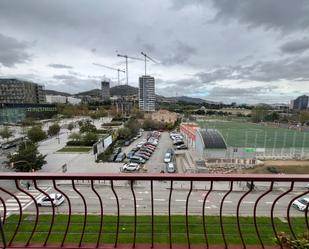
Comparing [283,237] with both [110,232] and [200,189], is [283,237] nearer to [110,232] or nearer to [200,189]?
[110,232]

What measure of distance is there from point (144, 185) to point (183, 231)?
12.6 feet

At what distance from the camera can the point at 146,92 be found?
251 ft

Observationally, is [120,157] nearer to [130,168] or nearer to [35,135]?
[130,168]

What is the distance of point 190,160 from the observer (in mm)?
18844

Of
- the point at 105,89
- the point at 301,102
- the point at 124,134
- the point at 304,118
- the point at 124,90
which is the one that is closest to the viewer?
the point at 124,134

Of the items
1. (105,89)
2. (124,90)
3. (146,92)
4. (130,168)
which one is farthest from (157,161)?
(105,89)

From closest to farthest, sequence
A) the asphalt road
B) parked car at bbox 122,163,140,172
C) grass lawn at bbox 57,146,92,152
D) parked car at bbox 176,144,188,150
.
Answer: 1. the asphalt road
2. parked car at bbox 122,163,140,172
3. grass lawn at bbox 57,146,92,152
4. parked car at bbox 176,144,188,150

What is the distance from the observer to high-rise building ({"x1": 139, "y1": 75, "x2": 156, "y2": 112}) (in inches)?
3012

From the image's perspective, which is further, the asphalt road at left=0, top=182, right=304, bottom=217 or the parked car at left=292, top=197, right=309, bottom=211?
the asphalt road at left=0, top=182, right=304, bottom=217

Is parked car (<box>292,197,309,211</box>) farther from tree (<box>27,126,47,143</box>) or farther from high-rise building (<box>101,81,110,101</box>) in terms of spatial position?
high-rise building (<box>101,81,110,101</box>)

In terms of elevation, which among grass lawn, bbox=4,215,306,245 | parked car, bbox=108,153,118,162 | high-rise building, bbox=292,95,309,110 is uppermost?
high-rise building, bbox=292,95,309,110

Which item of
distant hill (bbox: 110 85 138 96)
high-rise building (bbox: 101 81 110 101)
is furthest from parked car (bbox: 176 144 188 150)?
high-rise building (bbox: 101 81 110 101)

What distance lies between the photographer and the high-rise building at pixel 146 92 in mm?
76500

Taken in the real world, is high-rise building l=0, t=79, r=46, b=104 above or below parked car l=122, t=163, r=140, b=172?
above
